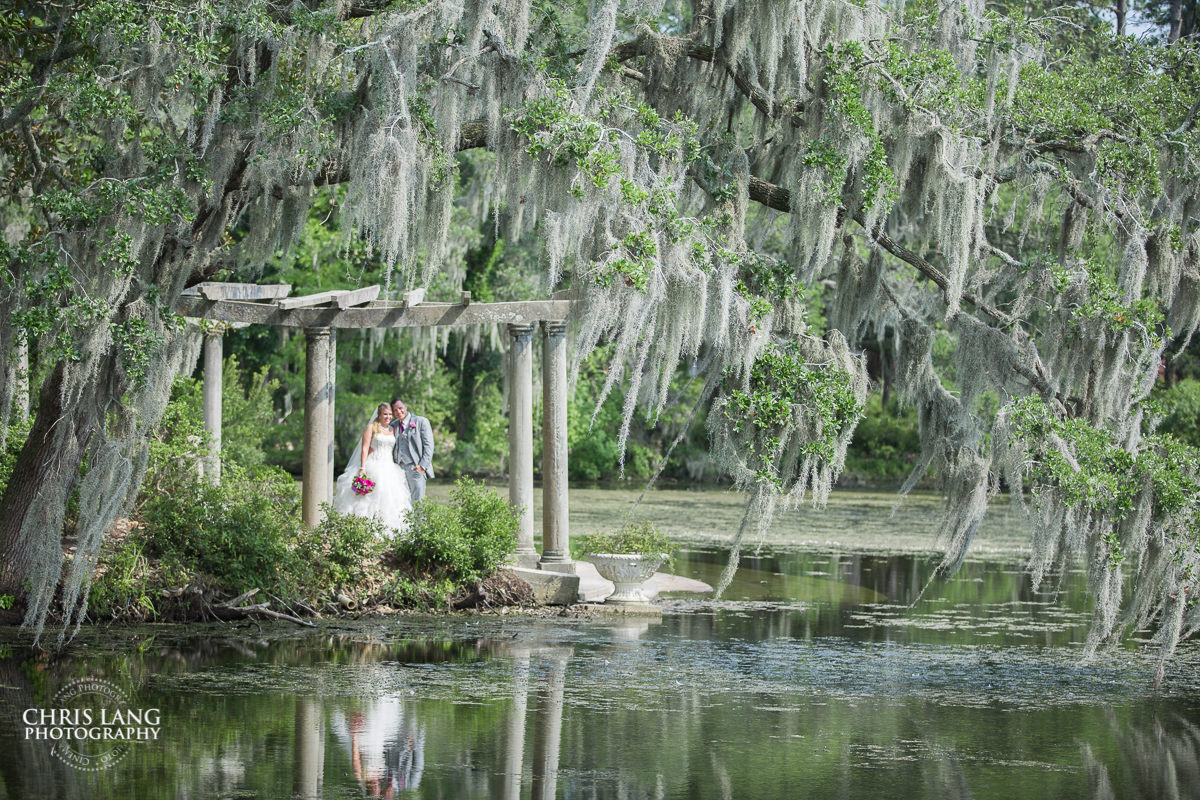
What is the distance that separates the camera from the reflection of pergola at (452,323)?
1452 centimetres

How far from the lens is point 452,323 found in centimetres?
1473

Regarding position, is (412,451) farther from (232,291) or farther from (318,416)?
(232,291)

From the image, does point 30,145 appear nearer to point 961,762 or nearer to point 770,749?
point 770,749

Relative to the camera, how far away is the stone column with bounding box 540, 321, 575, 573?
14.8 m

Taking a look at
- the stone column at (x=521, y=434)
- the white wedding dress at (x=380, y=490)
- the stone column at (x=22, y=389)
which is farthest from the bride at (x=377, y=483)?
the stone column at (x=22, y=389)

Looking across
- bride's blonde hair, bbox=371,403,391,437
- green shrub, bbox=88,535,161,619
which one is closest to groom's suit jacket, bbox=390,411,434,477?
bride's blonde hair, bbox=371,403,391,437

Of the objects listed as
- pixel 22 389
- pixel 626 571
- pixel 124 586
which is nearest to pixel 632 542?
pixel 626 571

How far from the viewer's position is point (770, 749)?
25.6 feet

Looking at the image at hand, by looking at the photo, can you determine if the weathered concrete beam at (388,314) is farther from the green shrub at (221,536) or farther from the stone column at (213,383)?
the green shrub at (221,536)

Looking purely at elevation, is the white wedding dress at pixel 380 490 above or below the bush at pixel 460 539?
above

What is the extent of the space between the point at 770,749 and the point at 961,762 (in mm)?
1066

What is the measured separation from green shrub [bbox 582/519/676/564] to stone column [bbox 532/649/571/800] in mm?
3425

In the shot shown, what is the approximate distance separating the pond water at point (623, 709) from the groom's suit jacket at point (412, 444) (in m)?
3.06

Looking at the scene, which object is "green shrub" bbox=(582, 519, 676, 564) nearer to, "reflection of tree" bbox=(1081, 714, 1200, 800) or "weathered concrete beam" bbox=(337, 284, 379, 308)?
"weathered concrete beam" bbox=(337, 284, 379, 308)
